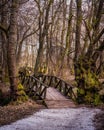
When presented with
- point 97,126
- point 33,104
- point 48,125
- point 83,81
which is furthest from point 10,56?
point 97,126

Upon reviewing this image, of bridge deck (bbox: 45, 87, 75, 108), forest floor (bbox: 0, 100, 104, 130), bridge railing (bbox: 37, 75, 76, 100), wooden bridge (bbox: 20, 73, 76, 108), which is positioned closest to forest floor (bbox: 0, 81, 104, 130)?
forest floor (bbox: 0, 100, 104, 130)

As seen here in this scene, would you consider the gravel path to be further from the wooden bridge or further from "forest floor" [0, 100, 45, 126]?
the wooden bridge

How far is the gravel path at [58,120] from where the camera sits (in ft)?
37.3

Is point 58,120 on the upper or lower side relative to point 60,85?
lower

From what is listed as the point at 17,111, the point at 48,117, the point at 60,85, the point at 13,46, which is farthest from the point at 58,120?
the point at 60,85

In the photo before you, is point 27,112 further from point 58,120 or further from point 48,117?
point 58,120

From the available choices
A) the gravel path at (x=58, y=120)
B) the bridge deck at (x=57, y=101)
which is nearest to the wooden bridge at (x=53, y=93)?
→ the bridge deck at (x=57, y=101)

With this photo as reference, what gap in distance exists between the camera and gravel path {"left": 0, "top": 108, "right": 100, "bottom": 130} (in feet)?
37.3

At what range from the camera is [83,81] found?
1697 cm

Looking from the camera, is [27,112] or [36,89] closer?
[27,112]

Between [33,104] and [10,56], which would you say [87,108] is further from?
[10,56]

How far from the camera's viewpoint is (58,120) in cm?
1255

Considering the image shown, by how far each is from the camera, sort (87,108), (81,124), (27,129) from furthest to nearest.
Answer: (87,108)
(81,124)
(27,129)

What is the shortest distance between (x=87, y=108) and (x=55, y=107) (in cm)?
156
